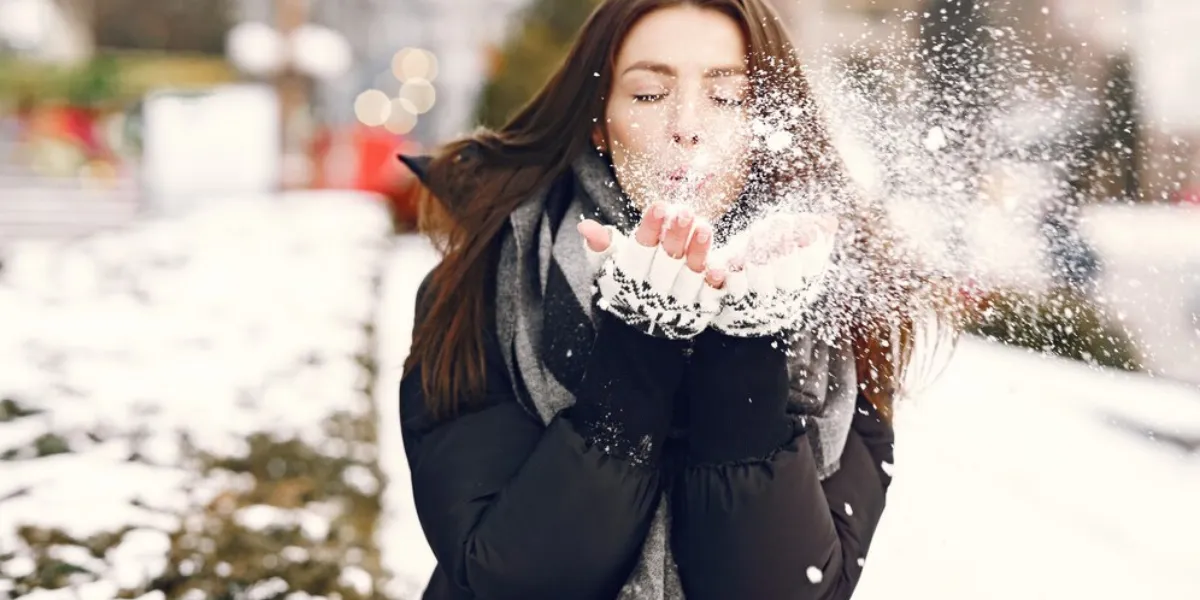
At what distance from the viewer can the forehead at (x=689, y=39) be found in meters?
1.16

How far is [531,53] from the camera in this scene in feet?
38.8

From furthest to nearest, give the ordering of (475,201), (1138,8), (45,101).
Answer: (45,101), (475,201), (1138,8)

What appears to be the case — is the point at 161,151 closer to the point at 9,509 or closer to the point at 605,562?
the point at 9,509

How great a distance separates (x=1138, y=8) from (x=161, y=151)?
14.8 metres

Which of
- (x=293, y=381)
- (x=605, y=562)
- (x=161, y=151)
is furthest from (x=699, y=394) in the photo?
(x=161, y=151)

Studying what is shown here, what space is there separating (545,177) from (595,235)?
14.5 inches

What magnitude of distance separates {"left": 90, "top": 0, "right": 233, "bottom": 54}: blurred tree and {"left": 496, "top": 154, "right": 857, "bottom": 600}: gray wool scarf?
32952mm

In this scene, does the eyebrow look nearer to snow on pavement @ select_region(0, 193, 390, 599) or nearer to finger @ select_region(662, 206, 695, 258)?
finger @ select_region(662, 206, 695, 258)

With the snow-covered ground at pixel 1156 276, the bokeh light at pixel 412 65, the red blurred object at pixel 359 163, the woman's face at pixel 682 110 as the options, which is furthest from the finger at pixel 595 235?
the bokeh light at pixel 412 65

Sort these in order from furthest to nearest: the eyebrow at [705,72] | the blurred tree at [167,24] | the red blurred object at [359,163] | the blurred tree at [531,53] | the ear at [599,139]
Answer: the blurred tree at [167,24], the red blurred object at [359,163], the blurred tree at [531,53], the ear at [599,139], the eyebrow at [705,72]

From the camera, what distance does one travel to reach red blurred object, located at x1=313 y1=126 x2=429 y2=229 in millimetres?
16781

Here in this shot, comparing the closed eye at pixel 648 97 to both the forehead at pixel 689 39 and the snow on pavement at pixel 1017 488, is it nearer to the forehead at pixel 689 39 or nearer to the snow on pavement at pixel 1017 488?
the forehead at pixel 689 39

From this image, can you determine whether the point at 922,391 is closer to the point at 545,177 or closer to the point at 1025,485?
the point at 1025,485

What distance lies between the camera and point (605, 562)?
1099mm
